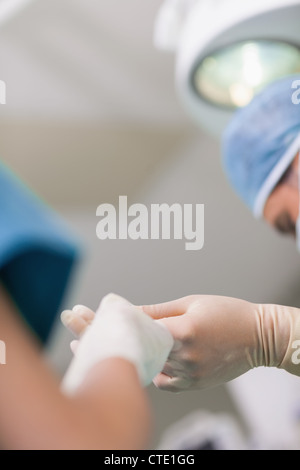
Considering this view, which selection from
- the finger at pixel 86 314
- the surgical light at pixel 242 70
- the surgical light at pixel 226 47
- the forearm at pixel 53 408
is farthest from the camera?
the surgical light at pixel 242 70

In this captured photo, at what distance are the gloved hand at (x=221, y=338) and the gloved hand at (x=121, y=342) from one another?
6cm

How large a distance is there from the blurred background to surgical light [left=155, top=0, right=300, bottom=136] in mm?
261

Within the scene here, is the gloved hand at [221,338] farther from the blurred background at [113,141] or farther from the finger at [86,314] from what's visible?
the blurred background at [113,141]

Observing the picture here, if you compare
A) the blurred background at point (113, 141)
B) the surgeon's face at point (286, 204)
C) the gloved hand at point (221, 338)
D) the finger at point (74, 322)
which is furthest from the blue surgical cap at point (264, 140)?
the finger at point (74, 322)

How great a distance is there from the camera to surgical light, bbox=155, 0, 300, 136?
4.46 feet

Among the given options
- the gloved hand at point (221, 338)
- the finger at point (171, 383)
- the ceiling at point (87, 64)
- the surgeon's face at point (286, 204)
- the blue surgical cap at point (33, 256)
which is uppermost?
the ceiling at point (87, 64)

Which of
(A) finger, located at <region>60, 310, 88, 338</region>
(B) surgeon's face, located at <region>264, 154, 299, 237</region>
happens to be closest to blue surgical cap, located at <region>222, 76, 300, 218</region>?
(B) surgeon's face, located at <region>264, 154, 299, 237</region>

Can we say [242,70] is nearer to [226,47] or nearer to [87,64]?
[226,47]

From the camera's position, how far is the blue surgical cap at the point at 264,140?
1174 mm

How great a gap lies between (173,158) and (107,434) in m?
1.67

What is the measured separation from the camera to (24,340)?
0.58 m

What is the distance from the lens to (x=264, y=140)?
1.21 m

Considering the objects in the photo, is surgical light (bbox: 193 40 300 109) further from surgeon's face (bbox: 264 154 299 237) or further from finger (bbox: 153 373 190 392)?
finger (bbox: 153 373 190 392)
